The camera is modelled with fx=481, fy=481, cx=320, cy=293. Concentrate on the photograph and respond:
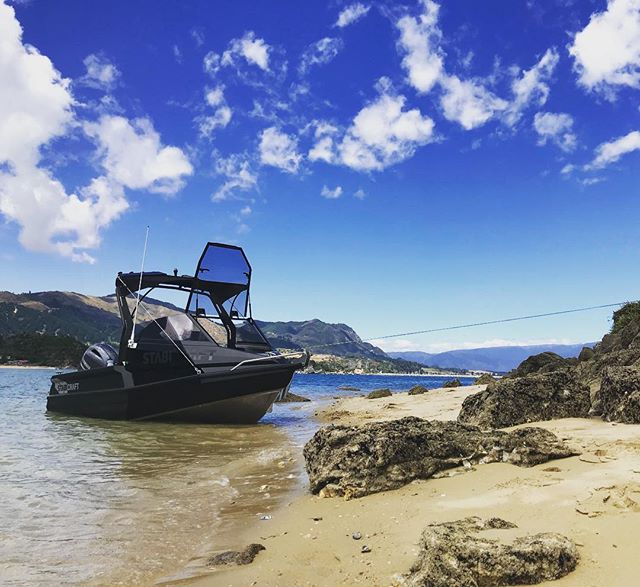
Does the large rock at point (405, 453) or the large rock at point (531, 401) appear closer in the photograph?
the large rock at point (405, 453)

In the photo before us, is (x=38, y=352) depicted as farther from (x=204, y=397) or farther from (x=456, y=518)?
(x=456, y=518)

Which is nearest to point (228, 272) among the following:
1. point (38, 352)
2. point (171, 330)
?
point (171, 330)

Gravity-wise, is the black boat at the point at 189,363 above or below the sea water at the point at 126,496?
above

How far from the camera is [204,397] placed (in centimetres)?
1402

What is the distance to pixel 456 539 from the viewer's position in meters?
3.26

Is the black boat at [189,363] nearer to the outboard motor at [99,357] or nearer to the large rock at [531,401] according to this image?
the outboard motor at [99,357]

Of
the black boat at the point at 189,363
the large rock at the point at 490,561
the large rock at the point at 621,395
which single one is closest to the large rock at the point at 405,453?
the large rock at the point at 490,561

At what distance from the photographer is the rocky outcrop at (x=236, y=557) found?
4.18 m

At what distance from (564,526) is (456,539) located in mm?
1134

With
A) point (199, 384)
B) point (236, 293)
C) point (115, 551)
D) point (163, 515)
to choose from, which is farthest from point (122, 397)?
point (115, 551)

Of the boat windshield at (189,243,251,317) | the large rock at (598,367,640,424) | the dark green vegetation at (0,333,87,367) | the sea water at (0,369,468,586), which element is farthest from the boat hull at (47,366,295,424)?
the dark green vegetation at (0,333,87,367)

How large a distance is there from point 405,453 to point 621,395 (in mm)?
4749

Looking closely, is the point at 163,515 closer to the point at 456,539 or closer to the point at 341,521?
the point at 341,521

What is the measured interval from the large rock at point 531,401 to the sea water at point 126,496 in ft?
12.7
